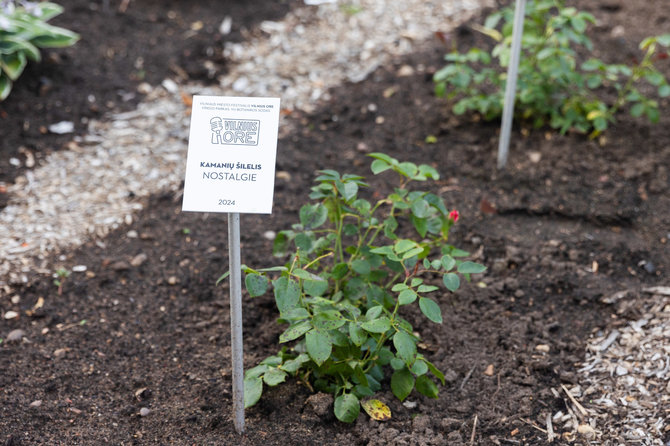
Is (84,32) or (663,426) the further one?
(84,32)

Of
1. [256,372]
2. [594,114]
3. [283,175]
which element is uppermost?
[594,114]

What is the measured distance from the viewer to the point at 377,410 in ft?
7.28

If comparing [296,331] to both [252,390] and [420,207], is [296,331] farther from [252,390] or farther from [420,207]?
[420,207]

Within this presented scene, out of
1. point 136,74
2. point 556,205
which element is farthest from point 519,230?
point 136,74

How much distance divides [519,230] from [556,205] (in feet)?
0.86

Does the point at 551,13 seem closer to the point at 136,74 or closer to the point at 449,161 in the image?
the point at 449,161

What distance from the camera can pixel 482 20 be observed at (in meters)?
4.57

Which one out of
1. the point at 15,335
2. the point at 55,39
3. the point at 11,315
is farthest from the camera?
the point at 55,39

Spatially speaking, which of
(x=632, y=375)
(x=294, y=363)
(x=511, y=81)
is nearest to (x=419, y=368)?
(x=294, y=363)

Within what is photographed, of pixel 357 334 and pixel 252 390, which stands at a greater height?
pixel 357 334

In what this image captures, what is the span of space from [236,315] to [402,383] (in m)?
0.63

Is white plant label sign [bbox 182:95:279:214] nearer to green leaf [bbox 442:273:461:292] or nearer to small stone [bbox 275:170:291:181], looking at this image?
green leaf [bbox 442:273:461:292]

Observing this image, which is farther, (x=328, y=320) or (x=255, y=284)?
(x=328, y=320)

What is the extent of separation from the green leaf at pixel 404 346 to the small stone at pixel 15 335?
148 cm
